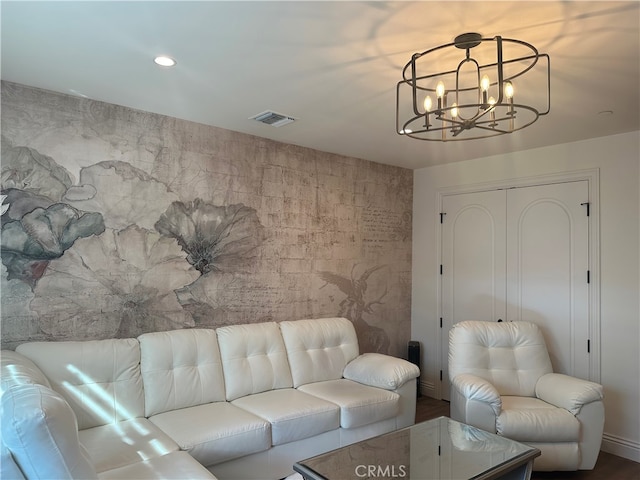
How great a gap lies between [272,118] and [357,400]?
7.08 feet

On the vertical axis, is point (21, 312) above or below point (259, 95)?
below

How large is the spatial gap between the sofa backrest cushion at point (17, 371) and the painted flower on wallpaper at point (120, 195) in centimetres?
101

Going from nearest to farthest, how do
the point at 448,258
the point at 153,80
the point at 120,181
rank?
the point at 153,80 → the point at 120,181 → the point at 448,258

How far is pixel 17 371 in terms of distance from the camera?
80.3 inches

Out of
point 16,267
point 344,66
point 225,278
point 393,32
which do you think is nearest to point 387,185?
point 225,278

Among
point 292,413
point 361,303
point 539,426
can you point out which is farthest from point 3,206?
point 539,426

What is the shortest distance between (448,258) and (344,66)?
9.44ft

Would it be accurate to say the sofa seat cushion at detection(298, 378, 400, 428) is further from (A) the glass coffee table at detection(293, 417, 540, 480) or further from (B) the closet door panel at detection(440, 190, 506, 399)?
(B) the closet door panel at detection(440, 190, 506, 399)

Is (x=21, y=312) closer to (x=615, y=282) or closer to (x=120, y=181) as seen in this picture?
(x=120, y=181)

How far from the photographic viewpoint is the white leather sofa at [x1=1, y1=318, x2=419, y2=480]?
1616 mm

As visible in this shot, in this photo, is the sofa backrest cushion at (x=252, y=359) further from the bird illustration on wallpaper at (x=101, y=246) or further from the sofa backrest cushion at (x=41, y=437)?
the sofa backrest cushion at (x=41, y=437)

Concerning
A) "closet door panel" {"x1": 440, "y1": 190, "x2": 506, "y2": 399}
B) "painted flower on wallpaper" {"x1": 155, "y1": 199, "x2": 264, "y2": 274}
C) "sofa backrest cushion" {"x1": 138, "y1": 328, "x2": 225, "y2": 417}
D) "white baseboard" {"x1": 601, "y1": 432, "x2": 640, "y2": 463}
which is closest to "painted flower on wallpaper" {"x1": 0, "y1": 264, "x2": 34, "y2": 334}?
"sofa backrest cushion" {"x1": 138, "y1": 328, "x2": 225, "y2": 417}

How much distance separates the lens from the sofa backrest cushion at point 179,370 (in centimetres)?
288

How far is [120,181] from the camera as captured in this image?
3117 millimetres
